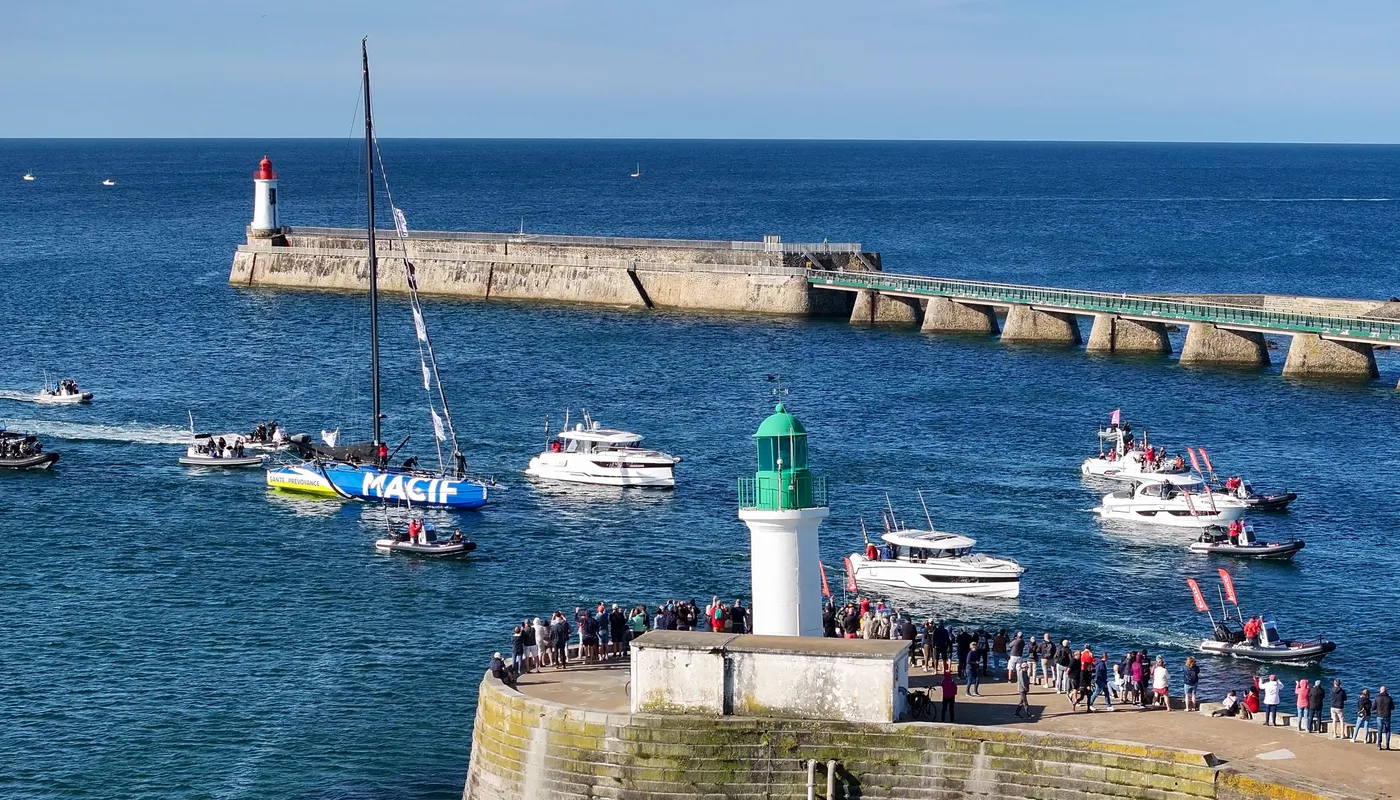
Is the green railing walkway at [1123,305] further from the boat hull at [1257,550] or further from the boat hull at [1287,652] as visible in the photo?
the boat hull at [1287,652]

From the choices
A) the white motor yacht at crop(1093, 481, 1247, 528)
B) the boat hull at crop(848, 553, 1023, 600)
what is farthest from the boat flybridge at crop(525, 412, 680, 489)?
the white motor yacht at crop(1093, 481, 1247, 528)

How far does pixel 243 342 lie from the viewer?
99.2m

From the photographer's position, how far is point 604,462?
64500 mm

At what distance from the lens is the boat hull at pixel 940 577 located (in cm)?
4812

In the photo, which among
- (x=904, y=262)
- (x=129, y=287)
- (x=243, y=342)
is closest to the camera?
(x=243, y=342)

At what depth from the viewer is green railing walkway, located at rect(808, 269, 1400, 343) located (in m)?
85.1

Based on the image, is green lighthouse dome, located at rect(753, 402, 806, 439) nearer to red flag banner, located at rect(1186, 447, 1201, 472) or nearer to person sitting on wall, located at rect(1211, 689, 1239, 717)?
person sitting on wall, located at rect(1211, 689, 1239, 717)

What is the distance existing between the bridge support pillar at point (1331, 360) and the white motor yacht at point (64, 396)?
54894 millimetres

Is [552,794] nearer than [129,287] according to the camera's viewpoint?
Yes

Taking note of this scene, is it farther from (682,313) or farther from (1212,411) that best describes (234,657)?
(682,313)

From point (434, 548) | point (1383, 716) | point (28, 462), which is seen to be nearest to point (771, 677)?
point (1383, 716)

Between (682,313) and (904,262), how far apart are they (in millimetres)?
45690

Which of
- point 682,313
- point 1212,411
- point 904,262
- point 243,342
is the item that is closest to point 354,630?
point 1212,411

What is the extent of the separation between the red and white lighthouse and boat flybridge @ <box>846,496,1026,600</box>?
82753 millimetres
